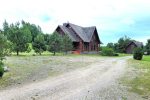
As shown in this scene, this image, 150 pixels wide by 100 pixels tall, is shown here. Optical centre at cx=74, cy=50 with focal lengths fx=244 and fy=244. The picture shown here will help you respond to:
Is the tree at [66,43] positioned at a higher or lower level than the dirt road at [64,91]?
higher

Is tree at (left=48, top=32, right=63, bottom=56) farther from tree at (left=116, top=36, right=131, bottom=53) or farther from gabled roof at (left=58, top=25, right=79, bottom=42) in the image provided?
tree at (left=116, top=36, right=131, bottom=53)

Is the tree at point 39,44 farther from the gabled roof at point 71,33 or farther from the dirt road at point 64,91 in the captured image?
the dirt road at point 64,91

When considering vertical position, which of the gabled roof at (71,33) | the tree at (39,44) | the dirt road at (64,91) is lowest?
the dirt road at (64,91)

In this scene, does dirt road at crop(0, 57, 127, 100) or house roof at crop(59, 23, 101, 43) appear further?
house roof at crop(59, 23, 101, 43)

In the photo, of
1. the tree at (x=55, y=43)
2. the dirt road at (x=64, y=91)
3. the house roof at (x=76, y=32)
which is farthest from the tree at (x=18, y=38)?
the dirt road at (x=64, y=91)

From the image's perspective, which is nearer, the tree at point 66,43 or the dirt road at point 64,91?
the dirt road at point 64,91

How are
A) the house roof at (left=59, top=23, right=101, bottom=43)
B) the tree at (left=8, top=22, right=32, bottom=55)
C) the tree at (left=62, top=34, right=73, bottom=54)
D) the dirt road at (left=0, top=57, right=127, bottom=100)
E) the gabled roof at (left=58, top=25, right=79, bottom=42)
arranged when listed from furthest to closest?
the house roof at (left=59, top=23, right=101, bottom=43)
the gabled roof at (left=58, top=25, right=79, bottom=42)
the tree at (left=62, top=34, right=73, bottom=54)
the tree at (left=8, top=22, right=32, bottom=55)
the dirt road at (left=0, top=57, right=127, bottom=100)

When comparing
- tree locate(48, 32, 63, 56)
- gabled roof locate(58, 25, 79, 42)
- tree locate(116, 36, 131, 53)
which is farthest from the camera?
tree locate(116, 36, 131, 53)

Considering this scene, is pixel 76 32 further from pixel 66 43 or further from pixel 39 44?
pixel 39 44

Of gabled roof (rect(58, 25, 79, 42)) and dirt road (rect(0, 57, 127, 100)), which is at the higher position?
gabled roof (rect(58, 25, 79, 42))

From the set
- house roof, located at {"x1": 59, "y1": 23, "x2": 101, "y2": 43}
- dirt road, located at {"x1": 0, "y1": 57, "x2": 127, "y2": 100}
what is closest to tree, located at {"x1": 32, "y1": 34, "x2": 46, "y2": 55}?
Answer: house roof, located at {"x1": 59, "y1": 23, "x2": 101, "y2": 43}

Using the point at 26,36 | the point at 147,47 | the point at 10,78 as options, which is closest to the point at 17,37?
the point at 26,36

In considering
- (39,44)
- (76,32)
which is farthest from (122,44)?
(39,44)

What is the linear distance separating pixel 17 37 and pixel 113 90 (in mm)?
29963
